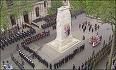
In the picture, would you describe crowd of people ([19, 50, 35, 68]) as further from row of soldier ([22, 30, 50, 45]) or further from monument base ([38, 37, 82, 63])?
row of soldier ([22, 30, 50, 45])

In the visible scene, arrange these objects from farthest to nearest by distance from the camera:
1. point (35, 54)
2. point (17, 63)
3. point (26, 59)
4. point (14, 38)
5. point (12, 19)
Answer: point (12, 19) < point (14, 38) < point (35, 54) < point (26, 59) < point (17, 63)

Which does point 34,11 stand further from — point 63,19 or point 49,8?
point 63,19

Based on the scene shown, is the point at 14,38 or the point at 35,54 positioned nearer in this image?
the point at 35,54

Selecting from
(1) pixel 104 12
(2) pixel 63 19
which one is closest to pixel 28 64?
(2) pixel 63 19

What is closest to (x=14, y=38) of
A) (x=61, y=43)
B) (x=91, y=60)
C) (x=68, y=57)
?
(x=61, y=43)

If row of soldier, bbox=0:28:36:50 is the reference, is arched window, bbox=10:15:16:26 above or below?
above

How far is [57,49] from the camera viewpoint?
2667 cm

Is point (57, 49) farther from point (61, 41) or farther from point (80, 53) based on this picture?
point (80, 53)

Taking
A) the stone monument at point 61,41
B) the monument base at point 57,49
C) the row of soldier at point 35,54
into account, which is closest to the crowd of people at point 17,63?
the row of soldier at point 35,54

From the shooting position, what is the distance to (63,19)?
25500 millimetres

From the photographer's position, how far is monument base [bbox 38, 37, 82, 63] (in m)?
25.7

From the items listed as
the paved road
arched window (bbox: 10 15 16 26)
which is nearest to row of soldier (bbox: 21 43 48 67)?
the paved road

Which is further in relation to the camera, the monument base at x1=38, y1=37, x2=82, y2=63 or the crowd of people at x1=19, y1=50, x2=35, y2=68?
the monument base at x1=38, y1=37, x2=82, y2=63

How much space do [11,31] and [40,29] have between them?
15.5 ft
